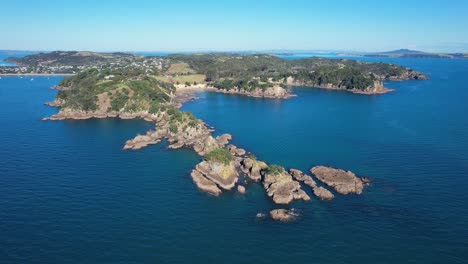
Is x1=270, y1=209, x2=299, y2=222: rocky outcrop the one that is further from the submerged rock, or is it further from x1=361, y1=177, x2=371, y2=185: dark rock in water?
x1=361, y1=177, x2=371, y2=185: dark rock in water

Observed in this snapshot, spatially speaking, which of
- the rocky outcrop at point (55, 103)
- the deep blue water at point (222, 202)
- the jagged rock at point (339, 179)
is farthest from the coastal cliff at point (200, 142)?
the deep blue water at point (222, 202)

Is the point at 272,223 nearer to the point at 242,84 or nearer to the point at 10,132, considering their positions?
the point at 10,132

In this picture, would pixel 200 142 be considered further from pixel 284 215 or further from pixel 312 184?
pixel 284 215

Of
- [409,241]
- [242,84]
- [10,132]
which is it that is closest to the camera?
[409,241]

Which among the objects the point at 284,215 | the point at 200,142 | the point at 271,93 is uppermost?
the point at 271,93

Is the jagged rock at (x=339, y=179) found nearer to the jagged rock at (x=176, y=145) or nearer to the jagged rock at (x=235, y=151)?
the jagged rock at (x=235, y=151)

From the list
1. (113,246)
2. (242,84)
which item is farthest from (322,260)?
(242,84)

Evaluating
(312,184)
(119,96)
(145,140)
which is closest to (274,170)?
(312,184)
